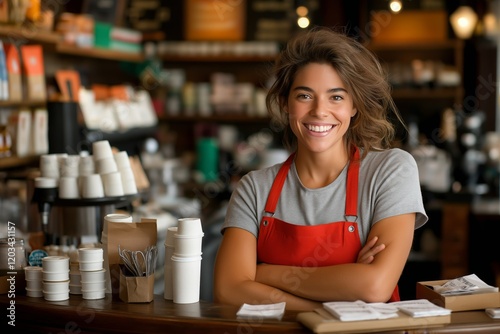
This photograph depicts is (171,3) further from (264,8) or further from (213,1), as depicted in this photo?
(264,8)

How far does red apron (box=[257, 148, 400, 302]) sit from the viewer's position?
234 cm

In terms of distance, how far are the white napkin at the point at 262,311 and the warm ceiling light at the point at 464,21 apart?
15.6ft

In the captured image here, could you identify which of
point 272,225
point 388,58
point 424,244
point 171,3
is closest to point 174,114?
point 171,3

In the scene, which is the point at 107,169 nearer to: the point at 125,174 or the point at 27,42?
the point at 125,174

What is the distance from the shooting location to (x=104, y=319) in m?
2.10

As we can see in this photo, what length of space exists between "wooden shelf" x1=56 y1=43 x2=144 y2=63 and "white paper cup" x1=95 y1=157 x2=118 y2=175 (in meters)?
1.94

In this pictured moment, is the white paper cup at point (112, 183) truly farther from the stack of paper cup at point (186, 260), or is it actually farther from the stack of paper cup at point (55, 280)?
the stack of paper cup at point (186, 260)

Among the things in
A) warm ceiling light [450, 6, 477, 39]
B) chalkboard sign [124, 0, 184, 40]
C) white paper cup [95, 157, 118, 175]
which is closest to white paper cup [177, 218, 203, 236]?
white paper cup [95, 157, 118, 175]

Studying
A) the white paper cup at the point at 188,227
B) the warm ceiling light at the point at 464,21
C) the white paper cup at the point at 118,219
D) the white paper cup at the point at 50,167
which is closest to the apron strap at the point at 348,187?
the white paper cup at the point at 188,227

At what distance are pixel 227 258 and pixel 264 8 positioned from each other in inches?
200

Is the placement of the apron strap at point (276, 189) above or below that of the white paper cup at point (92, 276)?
above

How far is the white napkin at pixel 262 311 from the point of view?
202cm

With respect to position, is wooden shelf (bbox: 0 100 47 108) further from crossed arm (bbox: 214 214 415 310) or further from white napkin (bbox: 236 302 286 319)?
white napkin (bbox: 236 302 286 319)

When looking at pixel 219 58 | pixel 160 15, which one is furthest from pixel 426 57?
pixel 160 15
